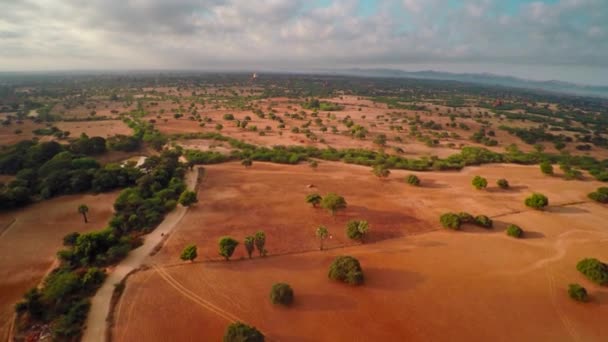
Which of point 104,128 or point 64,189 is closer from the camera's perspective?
point 64,189

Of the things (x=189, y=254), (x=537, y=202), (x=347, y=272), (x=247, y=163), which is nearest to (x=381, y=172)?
(x=537, y=202)

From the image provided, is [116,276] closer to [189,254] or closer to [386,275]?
[189,254]

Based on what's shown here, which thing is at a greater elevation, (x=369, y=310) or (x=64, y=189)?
(x=64, y=189)

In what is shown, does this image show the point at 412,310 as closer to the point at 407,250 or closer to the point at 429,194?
the point at 407,250

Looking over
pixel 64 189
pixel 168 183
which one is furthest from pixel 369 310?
pixel 64 189

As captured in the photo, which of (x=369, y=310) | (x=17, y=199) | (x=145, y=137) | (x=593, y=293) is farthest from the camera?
(x=145, y=137)

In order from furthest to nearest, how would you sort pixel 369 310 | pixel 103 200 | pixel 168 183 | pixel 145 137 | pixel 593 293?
pixel 145 137, pixel 168 183, pixel 103 200, pixel 593 293, pixel 369 310
